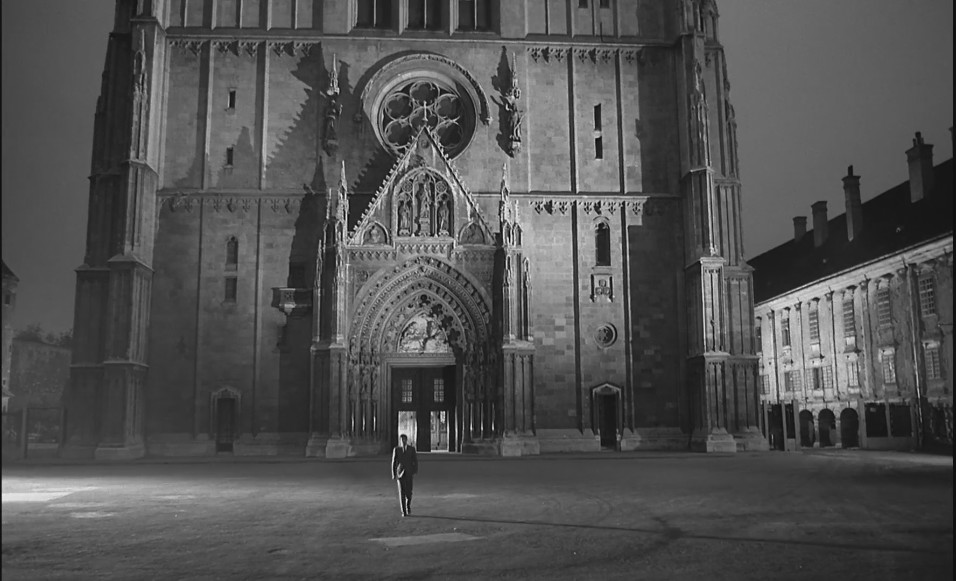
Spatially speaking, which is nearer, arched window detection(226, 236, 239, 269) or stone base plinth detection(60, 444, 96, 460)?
stone base plinth detection(60, 444, 96, 460)

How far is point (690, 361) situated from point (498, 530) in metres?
25.4

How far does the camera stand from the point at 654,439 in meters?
36.8

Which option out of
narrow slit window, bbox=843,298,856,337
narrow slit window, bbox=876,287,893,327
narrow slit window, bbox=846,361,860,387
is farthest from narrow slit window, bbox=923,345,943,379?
narrow slit window, bbox=843,298,856,337

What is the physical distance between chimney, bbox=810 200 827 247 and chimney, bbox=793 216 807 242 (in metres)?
6.76

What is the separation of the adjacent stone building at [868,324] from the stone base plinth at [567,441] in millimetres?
9816

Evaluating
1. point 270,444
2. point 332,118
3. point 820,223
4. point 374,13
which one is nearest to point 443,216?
point 332,118

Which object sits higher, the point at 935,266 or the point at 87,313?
the point at 935,266

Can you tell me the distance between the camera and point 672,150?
3922 centimetres

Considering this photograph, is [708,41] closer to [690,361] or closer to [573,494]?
[690,361]

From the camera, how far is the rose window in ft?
128

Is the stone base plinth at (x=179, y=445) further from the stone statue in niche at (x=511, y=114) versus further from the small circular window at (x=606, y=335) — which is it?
the stone statue in niche at (x=511, y=114)

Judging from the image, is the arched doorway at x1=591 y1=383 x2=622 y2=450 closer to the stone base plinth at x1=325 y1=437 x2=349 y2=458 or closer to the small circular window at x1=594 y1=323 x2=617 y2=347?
the small circular window at x1=594 y1=323 x2=617 y2=347

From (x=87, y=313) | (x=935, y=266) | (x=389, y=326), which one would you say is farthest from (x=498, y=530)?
(x=935, y=266)

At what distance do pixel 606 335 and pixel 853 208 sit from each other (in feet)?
96.0
